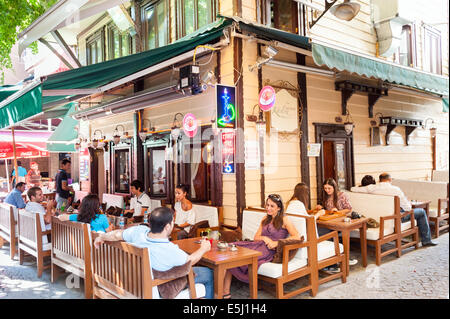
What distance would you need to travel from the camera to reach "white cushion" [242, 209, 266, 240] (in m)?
5.23

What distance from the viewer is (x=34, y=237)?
5598mm

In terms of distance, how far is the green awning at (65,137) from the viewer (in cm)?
1133

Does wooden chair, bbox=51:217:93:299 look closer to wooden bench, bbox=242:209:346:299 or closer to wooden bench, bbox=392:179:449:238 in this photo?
wooden bench, bbox=242:209:346:299

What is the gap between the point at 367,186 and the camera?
711cm

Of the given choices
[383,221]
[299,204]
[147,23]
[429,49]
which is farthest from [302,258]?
[429,49]

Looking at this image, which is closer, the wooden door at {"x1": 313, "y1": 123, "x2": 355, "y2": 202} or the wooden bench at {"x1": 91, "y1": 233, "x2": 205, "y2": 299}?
the wooden bench at {"x1": 91, "y1": 233, "x2": 205, "y2": 299}

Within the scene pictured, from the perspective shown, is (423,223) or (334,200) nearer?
(334,200)

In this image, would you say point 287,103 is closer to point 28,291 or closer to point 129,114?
point 129,114

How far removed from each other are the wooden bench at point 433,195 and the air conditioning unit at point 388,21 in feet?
11.3

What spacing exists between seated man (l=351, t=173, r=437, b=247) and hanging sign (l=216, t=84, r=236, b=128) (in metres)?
3.34

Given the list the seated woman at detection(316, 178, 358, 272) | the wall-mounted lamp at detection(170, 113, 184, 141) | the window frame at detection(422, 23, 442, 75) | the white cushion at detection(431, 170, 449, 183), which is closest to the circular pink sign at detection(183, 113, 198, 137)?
the wall-mounted lamp at detection(170, 113, 184, 141)

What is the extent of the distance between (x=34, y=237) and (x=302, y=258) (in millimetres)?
4289

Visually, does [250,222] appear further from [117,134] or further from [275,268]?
[117,134]
